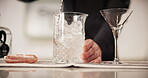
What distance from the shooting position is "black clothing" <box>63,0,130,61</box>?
191 centimetres

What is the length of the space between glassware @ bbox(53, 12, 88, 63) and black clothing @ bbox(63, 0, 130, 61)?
3.33 ft

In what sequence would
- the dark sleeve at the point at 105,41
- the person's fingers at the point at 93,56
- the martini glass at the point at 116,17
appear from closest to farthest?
the martini glass at the point at 116,17 < the person's fingers at the point at 93,56 < the dark sleeve at the point at 105,41

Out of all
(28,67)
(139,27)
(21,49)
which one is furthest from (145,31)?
(28,67)

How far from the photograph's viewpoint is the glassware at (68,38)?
872mm

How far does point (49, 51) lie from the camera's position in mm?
2039

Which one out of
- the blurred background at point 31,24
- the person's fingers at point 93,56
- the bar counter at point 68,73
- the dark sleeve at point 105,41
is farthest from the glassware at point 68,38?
the blurred background at point 31,24

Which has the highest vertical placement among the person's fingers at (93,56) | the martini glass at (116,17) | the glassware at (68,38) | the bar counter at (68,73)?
the martini glass at (116,17)

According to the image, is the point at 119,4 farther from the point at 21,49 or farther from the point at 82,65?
the point at 82,65

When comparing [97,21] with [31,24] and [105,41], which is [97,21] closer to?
[105,41]

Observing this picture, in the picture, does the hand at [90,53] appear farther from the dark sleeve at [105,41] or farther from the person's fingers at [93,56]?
the dark sleeve at [105,41]

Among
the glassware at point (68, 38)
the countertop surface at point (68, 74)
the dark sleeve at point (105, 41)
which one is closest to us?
the countertop surface at point (68, 74)

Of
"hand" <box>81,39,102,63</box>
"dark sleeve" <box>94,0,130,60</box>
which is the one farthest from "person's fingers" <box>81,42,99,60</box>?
"dark sleeve" <box>94,0,130,60</box>

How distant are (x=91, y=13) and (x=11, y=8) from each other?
0.64m

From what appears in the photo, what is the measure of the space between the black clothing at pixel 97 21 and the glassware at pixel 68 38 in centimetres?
101
